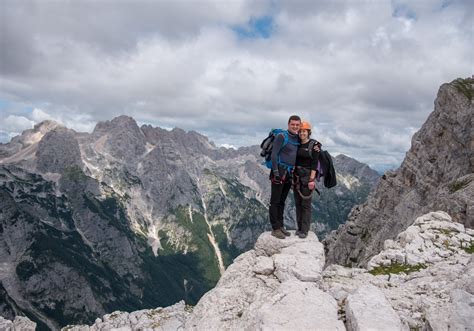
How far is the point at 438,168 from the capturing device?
253 feet

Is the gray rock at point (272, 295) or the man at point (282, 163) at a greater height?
the man at point (282, 163)

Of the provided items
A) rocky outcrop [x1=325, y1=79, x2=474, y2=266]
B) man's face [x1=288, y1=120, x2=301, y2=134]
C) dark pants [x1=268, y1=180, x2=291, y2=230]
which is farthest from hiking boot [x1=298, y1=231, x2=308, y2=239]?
rocky outcrop [x1=325, y1=79, x2=474, y2=266]

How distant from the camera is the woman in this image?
19000mm

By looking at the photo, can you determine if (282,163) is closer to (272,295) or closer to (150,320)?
(272,295)

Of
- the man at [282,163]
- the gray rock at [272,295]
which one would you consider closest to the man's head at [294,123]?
the man at [282,163]

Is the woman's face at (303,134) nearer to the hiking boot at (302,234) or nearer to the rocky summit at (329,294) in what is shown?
the hiking boot at (302,234)

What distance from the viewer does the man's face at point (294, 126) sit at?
18.9 metres

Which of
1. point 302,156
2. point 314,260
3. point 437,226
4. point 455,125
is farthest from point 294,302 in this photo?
point 455,125

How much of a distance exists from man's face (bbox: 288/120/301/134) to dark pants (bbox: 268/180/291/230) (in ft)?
9.09

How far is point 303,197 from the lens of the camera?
64.4ft

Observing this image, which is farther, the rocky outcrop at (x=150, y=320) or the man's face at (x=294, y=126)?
the rocky outcrop at (x=150, y=320)

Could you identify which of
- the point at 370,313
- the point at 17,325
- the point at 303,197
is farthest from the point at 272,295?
the point at 17,325

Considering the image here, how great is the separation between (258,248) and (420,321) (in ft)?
28.6

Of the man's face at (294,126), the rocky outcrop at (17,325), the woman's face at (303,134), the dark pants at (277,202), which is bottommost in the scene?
the rocky outcrop at (17,325)
